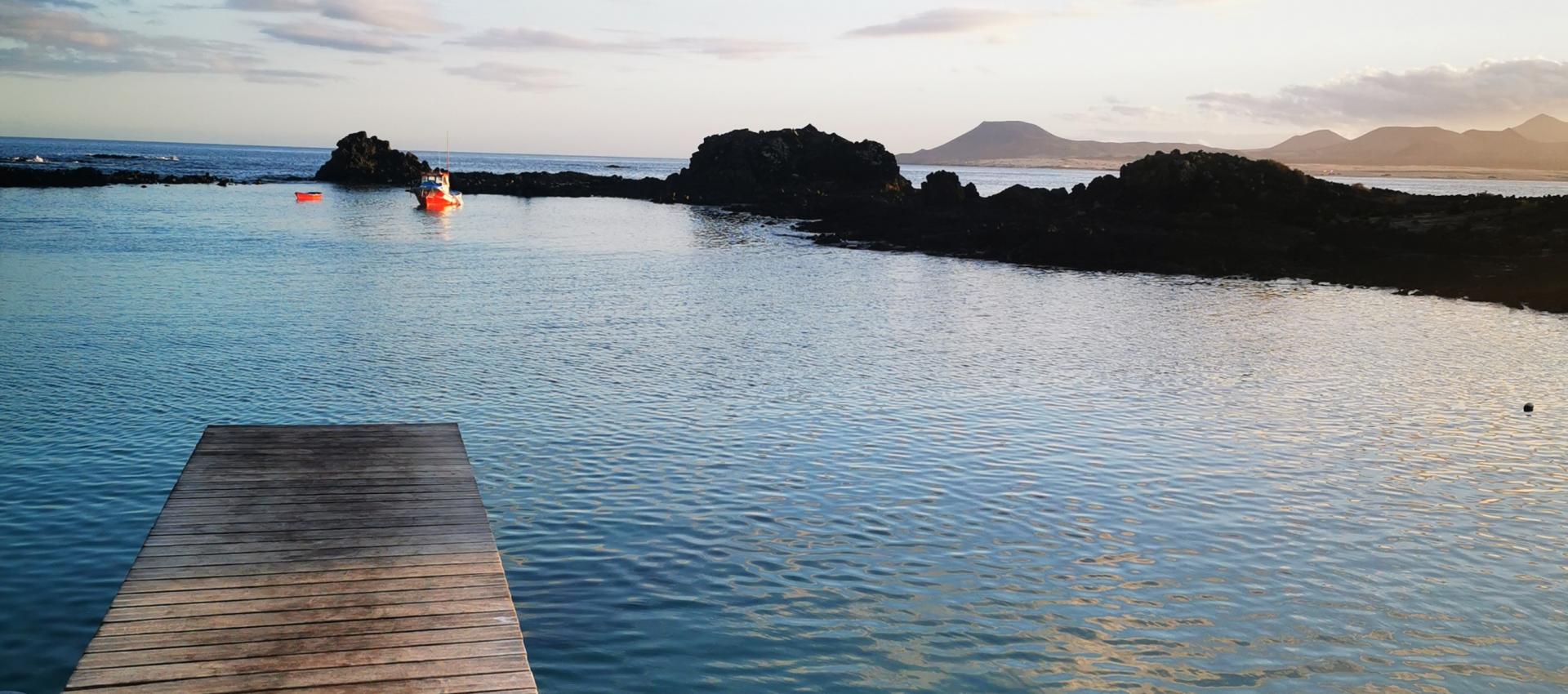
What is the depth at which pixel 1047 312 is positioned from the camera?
41.1m

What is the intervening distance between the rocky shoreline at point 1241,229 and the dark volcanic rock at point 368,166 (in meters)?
82.9

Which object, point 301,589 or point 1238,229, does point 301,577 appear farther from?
point 1238,229

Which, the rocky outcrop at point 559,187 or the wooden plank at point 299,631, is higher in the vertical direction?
the rocky outcrop at point 559,187

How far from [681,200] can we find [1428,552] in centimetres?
11178

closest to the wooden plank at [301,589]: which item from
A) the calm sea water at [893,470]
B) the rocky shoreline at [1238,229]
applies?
the calm sea water at [893,470]

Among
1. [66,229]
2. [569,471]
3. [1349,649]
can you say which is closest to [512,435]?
[569,471]

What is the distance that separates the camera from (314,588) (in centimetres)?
1034

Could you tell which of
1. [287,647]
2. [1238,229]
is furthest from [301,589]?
[1238,229]

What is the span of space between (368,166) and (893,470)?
149 metres

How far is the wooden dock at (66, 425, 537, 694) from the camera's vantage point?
27.9 feet

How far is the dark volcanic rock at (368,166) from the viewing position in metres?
151

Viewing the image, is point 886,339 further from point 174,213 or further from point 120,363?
point 174,213

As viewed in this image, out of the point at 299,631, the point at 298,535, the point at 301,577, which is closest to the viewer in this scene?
the point at 299,631

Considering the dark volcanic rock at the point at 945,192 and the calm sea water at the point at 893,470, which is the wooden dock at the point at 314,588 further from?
the dark volcanic rock at the point at 945,192
